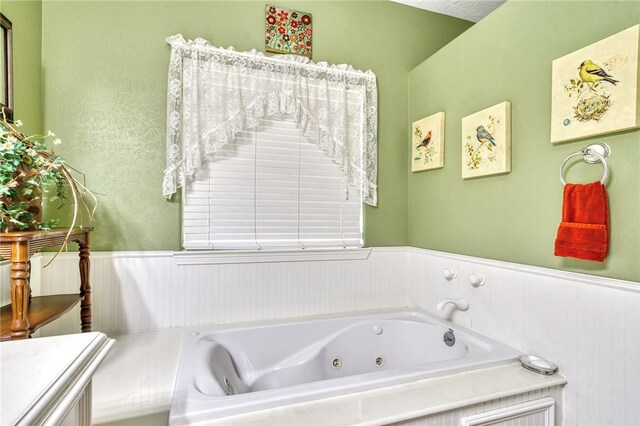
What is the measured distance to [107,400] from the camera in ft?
4.16

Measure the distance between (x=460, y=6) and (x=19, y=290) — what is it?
3.07 metres

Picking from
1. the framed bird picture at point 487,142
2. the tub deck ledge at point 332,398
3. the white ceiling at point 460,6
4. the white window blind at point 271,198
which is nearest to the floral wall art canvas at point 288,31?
the white window blind at point 271,198

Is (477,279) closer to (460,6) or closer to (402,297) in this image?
(402,297)

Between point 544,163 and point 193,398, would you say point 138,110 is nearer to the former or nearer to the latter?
point 193,398

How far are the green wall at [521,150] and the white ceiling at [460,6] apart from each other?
0.50 m

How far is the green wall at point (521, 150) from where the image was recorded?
1288 mm

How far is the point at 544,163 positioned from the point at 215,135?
1787 millimetres

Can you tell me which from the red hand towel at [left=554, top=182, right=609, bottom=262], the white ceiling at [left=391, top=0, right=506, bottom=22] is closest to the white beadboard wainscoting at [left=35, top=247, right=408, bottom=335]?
the red hand towel at [left=554, top=182, right=609, bottom=262]

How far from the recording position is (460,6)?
8.06ft

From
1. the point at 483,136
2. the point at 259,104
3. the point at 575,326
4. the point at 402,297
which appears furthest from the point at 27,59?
the point at 575,326

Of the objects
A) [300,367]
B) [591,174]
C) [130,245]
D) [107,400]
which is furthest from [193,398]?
[591,174]

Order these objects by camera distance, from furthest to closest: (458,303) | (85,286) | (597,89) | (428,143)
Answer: (428,143), (458,303), (85,286), (597,89)

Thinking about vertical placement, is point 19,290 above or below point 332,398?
above

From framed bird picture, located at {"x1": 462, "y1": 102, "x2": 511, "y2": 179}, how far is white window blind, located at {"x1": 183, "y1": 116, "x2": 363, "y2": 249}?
0.78 metres
